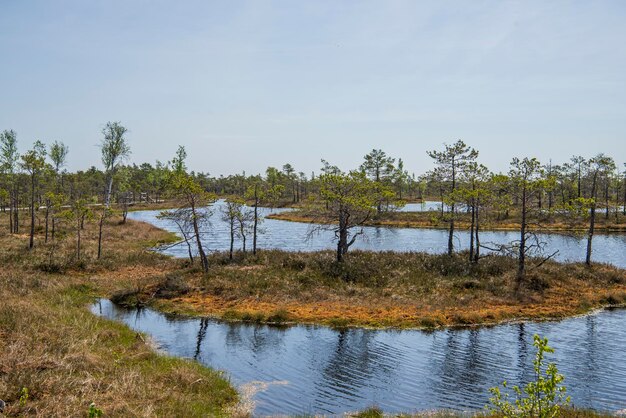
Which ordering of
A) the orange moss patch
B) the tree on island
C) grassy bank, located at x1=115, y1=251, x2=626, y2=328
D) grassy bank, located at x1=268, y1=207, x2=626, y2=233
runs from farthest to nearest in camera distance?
grassy bank, located at x1=268, y1=207, x2=626, y2=233 → the tree on island → grassy bank, located at x1=115, y1=251, x2=626, y2=328 → the orange moss patch

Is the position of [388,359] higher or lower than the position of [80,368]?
lower

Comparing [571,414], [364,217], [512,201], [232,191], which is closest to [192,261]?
[364,217]

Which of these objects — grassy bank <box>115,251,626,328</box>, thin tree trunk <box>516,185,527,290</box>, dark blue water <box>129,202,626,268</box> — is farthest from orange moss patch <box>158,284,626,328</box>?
dark blue water <box>129,202,626,268</box>

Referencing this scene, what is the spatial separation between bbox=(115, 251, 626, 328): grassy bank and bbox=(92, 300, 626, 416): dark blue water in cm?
149

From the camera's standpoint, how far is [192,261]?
39344 mm

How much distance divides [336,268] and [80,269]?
70.4 ft

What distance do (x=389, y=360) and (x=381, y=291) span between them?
36.7ft

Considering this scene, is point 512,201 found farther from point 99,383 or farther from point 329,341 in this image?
point 99,383

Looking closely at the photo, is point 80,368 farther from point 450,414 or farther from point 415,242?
point 415,242

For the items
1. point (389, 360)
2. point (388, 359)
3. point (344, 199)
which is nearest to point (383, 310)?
point (388, 359)

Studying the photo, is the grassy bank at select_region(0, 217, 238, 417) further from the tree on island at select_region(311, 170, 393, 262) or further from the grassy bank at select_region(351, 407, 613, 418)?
the tree on island at select_region(311, 170, 393, 262)

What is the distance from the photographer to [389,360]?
20.3m

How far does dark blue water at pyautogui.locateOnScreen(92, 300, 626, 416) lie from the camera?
54.5 feet

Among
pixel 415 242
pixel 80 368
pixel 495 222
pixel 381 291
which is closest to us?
pixel 80 368
